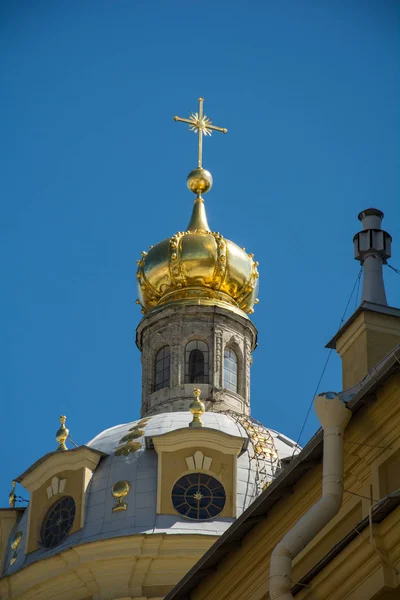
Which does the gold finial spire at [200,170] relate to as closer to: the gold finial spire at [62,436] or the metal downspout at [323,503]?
the gold finial spire at [62,436]

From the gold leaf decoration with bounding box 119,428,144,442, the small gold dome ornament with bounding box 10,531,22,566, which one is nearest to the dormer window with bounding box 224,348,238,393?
the gold leaf decoration with bounding box 119,428,144,442

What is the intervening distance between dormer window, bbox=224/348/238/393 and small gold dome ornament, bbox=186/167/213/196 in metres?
5.15

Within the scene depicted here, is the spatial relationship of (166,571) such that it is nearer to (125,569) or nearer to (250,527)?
(125,569)

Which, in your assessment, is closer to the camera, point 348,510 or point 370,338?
point 348,510

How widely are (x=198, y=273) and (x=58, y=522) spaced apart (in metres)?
8.32

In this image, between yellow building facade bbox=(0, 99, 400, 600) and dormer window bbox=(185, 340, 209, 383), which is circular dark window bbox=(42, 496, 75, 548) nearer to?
yellow building facade bbox=(0, 99, 400, 600)

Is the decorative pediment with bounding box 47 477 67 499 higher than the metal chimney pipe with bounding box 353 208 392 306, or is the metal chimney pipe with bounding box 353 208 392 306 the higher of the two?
the decorative pediment with bounding box 47 477 67 499

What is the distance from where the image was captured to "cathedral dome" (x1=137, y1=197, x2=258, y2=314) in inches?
1789

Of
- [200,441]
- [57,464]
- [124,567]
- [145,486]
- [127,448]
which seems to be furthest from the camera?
[57,464]

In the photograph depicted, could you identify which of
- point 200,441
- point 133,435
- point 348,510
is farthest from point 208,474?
point 348,510

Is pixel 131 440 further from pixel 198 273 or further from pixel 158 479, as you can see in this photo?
pixel 198 273

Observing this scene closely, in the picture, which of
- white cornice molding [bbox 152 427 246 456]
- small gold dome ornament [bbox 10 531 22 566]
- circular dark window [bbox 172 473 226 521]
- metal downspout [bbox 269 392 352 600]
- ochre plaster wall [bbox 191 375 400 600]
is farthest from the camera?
small gold dome ornament [bbox 10 531 22 566]

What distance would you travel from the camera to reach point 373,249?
21594 mm

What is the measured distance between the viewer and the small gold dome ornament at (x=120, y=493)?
38.4 m
